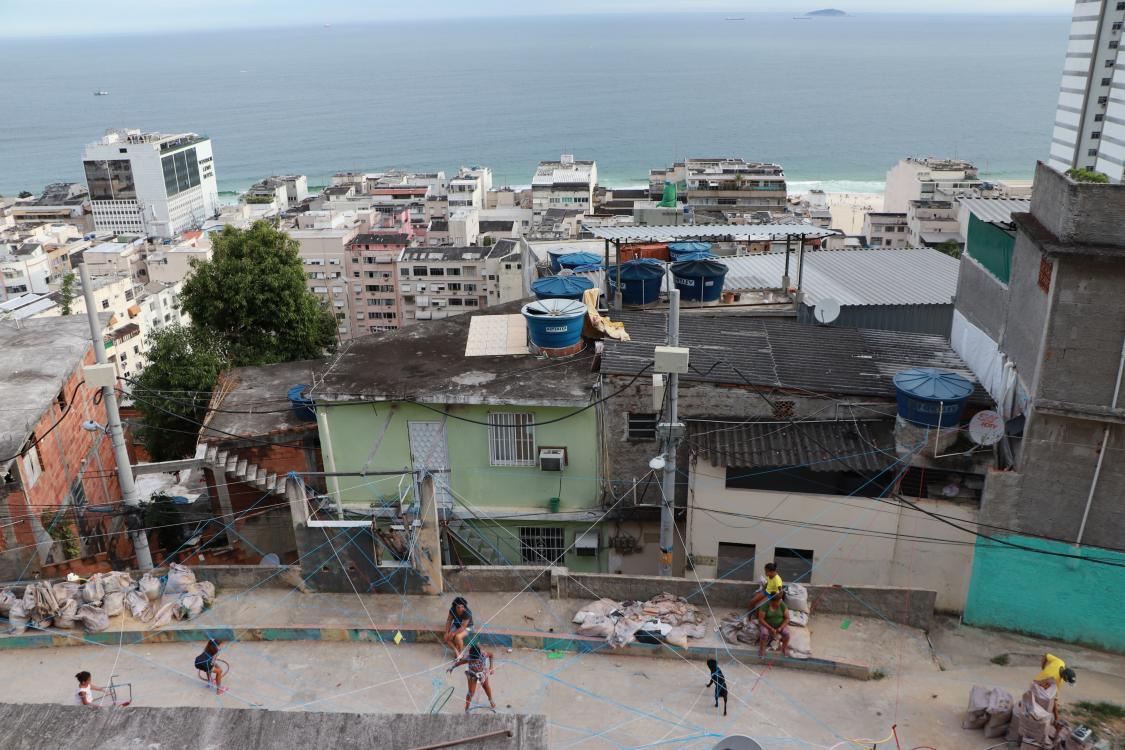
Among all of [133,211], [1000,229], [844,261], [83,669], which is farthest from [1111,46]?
[133,211]

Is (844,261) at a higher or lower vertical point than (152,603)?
higher

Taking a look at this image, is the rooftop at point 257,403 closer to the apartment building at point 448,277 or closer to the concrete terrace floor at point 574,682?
the concrete terrace floor at point 574,682

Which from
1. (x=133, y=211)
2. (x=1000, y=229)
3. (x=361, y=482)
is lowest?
(x=133, y=211)

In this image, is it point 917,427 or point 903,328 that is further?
point 903,328

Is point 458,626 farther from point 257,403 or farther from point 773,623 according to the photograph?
point 257,403

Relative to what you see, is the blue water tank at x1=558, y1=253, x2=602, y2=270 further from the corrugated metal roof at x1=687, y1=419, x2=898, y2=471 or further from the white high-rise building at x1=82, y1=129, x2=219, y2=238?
the white high-rise building at x1=82, y1=129, x2=219, y2=238

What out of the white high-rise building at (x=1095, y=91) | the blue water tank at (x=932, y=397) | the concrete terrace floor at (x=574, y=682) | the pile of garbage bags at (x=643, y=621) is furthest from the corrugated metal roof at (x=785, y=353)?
the white high-rise building at (x=1095, y=91)

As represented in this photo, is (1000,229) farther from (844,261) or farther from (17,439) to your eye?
(17,439)

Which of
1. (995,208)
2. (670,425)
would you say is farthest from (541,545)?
(995,208)
